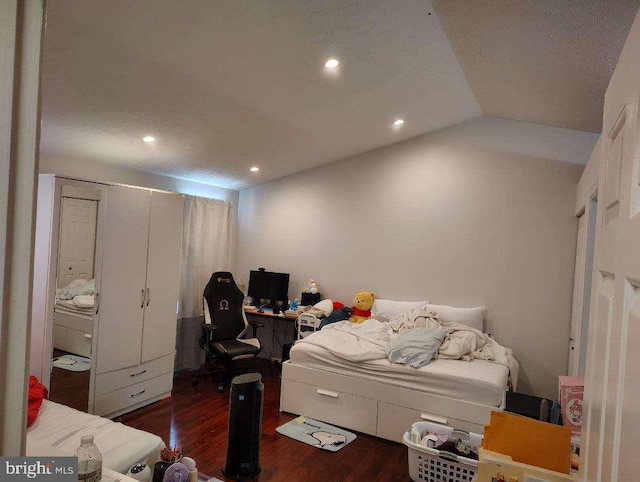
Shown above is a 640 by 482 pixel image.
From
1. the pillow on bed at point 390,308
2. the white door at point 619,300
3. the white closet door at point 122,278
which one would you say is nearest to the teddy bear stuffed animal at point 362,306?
the pillow on bed at point 390,308

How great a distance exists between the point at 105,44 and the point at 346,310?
3.45m

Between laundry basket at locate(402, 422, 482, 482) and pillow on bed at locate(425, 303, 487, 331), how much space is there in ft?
4.86

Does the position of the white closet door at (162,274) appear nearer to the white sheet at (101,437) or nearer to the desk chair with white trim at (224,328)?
the desk chair with white trim at (224,328)

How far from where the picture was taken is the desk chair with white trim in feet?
13.6

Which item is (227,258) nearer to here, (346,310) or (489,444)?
(346,310)

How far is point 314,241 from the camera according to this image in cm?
516

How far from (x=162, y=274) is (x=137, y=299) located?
34 cm

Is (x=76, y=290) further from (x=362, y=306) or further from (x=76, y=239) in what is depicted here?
(x=362, y=306)

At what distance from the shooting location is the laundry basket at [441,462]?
8.02ft

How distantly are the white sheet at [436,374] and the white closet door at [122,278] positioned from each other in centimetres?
149

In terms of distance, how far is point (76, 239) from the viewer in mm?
3092

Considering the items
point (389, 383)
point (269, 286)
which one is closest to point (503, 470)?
point (389, 383)

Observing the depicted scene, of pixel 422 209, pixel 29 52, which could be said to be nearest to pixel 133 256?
pixel 422 209

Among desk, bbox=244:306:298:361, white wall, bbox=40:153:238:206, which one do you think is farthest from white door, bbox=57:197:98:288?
desk, bbox=244:306:298:361
